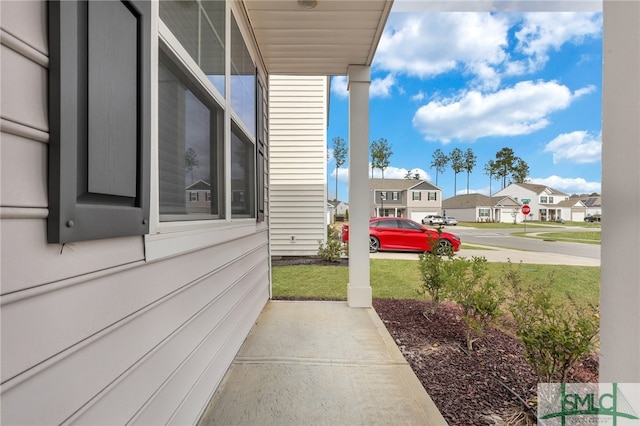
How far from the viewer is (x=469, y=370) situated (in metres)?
2.14

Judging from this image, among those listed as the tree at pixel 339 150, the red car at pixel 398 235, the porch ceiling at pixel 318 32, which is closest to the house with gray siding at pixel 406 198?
the tree at pixel 339 150

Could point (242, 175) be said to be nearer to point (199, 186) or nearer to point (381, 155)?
point (199, 186)

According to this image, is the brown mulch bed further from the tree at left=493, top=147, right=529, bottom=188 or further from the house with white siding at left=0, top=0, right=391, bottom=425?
the tree at left=493, top=147, right=529, bottom=188

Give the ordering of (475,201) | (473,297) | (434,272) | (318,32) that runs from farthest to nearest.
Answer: (475,201), (434,272), (318,32), (473,297)

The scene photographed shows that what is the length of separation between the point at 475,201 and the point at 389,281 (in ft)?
112

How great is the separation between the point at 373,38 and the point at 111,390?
129 inches

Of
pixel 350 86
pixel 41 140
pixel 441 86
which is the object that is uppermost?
pixel 441 86

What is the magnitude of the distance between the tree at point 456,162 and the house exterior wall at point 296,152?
35841 mm

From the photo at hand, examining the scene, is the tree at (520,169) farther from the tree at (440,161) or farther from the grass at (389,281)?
the grass at (389,281)

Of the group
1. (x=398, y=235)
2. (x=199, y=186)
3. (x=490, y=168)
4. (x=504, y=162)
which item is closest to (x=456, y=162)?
(x=490, y=168)

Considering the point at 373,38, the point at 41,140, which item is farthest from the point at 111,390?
the point at 373,38

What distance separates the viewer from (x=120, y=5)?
0.86 meters

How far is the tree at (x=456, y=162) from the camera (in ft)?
123

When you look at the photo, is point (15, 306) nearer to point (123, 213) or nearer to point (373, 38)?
point (123, 213)
